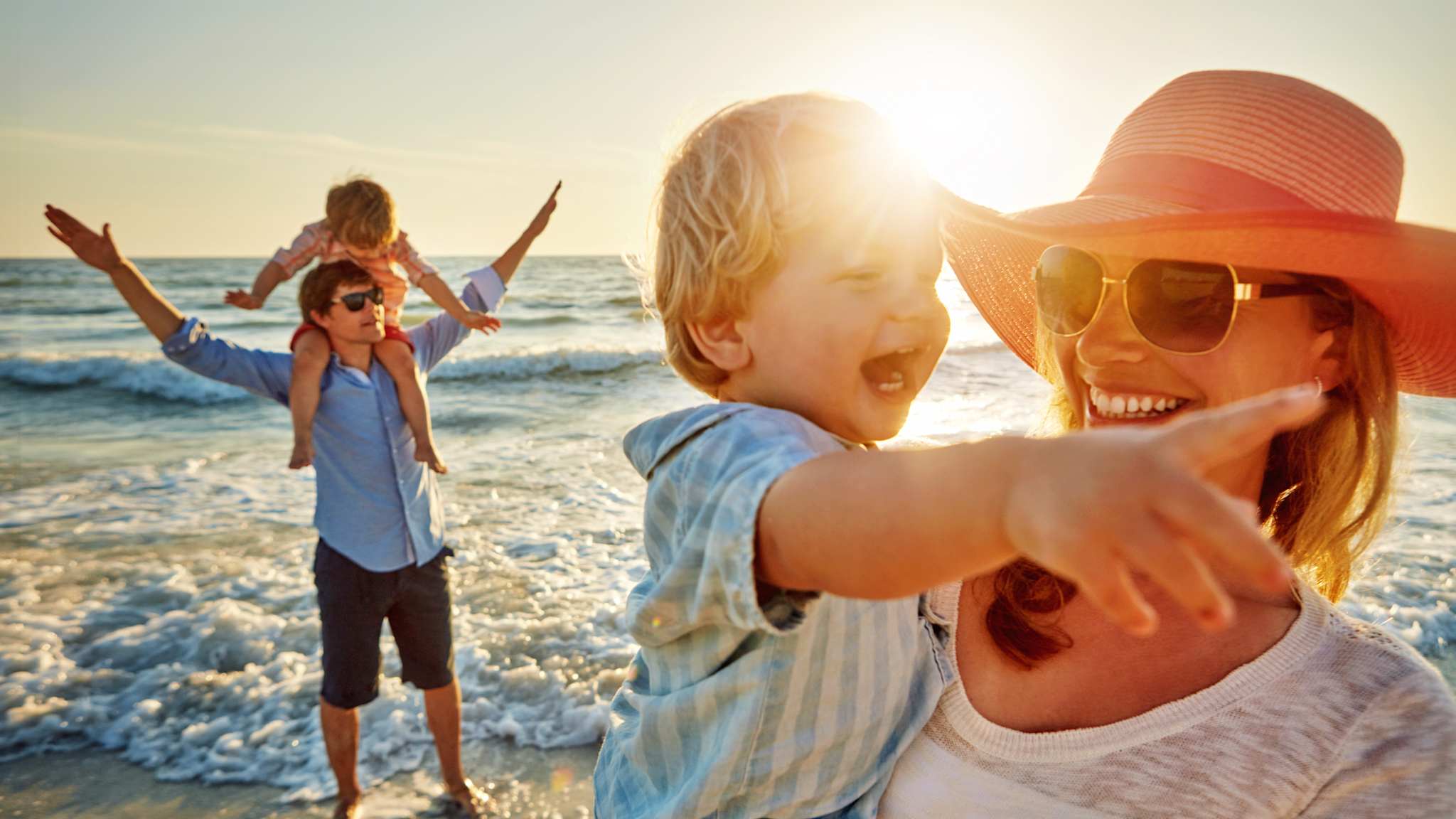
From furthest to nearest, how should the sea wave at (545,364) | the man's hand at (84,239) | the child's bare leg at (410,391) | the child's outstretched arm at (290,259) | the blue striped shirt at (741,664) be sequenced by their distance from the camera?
1. the sea wave at (545,364)
2. the child's outstretched arm at (290,259)
3. the child's bare leg at (410,391)
4. the man's hand at (84,239)
5. the blue striped shirt at (741,664)

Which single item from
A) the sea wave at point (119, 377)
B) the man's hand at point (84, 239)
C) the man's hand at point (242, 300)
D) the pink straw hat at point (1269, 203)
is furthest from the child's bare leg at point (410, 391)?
the sea wave at point (119, 377)

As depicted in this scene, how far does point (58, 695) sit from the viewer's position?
4.90 m

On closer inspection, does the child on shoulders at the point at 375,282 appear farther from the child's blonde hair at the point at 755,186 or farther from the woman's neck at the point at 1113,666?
the woman's neck at the point at 1113,666

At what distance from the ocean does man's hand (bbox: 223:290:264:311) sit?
223cm

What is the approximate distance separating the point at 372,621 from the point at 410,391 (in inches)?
41.9

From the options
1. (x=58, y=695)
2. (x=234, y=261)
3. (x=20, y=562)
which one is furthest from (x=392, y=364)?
(x=234, y=261)

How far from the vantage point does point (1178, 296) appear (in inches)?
68.3

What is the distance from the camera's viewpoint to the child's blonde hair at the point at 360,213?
4.81 m

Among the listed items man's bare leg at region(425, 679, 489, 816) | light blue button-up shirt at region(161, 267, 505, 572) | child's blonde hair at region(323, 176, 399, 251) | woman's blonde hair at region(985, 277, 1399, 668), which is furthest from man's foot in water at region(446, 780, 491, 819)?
woman's blonde hair at region(985, 277, 1399, 668)

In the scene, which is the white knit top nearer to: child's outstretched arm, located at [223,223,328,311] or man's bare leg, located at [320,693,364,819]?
man's bare leg, located at [320,693,364,819]

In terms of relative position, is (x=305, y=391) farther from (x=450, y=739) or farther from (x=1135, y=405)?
(x=1135, y=405)

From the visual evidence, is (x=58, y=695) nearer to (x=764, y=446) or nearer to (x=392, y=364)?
(x=392, y=364)

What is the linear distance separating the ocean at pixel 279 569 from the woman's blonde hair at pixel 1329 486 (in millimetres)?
216

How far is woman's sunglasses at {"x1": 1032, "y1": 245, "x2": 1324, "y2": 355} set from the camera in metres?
1.69
